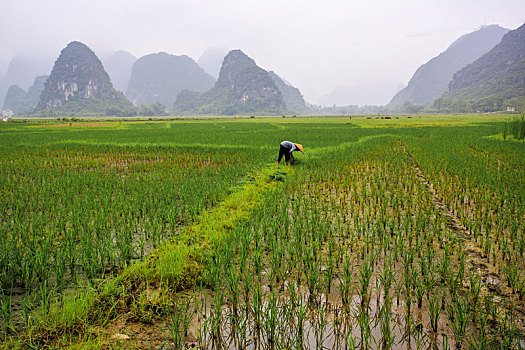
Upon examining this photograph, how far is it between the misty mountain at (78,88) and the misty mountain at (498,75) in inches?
5518

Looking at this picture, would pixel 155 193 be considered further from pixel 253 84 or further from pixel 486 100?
pixel 253 84

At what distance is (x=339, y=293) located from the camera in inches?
106

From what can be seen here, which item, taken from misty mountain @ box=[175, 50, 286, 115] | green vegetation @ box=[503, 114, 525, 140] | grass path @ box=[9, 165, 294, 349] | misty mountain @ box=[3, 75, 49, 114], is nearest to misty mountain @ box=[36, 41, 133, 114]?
misty mountain @ box=[175, 50, 286, 115]

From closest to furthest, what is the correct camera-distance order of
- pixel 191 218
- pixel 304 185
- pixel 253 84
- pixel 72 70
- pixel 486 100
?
pixel 191 218 < pixel 304 185 < pixel 486 100 < pixel 72 70 < pixel 253 84

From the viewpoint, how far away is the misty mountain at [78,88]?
396 ft

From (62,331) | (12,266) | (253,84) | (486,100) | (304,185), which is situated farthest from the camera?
(253,84)

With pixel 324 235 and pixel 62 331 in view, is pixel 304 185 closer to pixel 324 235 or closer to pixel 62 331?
pixel 324 235

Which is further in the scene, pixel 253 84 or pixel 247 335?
pixel 253 84

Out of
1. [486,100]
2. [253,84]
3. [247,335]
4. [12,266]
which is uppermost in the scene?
[253,84]

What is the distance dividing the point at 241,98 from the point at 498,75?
109 m

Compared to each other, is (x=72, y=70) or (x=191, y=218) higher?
(x=72, y=70)

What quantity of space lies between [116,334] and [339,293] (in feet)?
6.12

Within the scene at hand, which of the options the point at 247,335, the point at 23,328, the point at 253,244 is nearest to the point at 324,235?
the point at 253,244

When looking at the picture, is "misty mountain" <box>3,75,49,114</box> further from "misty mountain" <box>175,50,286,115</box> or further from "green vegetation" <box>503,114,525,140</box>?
"green vegetation" <box>503,114,525,140</box>
